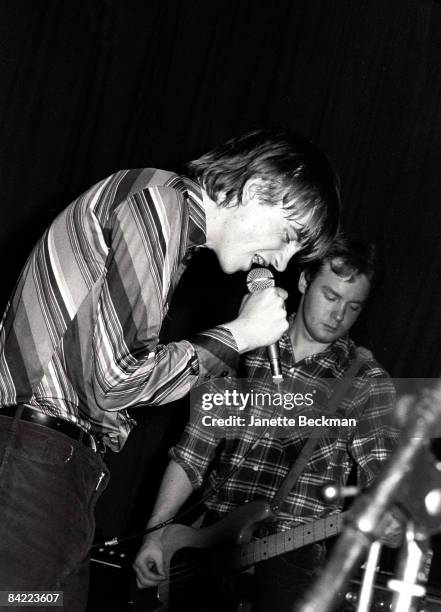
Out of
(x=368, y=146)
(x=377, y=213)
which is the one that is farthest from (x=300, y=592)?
(x=368, y=146)

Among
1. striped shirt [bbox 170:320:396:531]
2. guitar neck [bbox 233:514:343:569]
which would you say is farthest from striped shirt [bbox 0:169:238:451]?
striped shirt [bbox 170:320:396:531]

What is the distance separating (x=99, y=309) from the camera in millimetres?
1220

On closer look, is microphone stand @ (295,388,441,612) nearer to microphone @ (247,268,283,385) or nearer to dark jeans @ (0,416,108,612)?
dark jeans @ (0,416,108,612)

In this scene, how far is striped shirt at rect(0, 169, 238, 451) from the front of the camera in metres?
1.21

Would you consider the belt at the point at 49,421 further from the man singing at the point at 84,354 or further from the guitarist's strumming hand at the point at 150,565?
the guitarist's strumming hand at the point at 150,565

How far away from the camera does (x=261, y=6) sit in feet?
9.77

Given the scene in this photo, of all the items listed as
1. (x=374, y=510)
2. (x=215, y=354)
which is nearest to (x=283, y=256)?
(x=215, y=354)

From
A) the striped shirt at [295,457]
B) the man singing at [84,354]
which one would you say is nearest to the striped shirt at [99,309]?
the man singing at [84,354]

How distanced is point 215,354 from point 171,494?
1.21m

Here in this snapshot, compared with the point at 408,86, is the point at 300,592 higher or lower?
lower

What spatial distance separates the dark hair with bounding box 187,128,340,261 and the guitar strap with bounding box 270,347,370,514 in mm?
1023

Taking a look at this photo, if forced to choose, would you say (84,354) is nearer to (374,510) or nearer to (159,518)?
(374,510)

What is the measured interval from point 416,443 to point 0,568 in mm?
640

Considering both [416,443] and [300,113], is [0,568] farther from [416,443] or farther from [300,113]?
[300,113]
